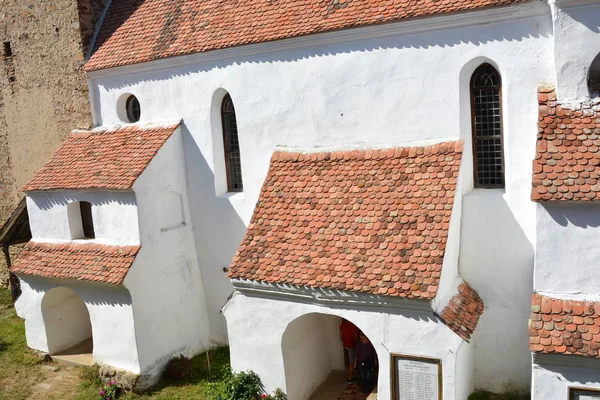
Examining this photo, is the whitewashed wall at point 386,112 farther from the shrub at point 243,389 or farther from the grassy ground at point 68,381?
the shrub at point 243,389

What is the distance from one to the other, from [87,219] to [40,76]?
4420 millimetres

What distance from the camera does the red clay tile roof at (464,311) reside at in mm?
8633

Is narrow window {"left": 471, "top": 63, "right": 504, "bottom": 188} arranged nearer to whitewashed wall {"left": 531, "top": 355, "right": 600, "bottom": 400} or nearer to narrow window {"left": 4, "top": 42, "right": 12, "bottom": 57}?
whitewashed wall {"left": 531, "top": 355, "right": 600, "bottom": 400}

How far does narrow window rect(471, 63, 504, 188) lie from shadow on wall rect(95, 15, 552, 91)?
62cm

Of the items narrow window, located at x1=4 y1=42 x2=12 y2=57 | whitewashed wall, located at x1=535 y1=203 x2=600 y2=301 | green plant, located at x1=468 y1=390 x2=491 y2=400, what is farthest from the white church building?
narrow window, located at x1=4 y1=42 x2=12 y2=57

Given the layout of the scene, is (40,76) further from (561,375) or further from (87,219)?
(561,375)

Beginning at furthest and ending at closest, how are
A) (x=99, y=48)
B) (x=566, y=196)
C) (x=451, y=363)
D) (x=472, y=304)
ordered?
1. (x=99, y=48)
2. (x=472, y=304)
3. (x=451, y=363)
4. (x=566, y=196)

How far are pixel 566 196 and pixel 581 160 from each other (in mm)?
715

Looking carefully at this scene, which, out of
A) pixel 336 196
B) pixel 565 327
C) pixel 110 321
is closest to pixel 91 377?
pixel 110 321

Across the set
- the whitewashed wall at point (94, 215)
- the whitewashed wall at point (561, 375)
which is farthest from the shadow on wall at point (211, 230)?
the whitewashed wall at point (561, 375)

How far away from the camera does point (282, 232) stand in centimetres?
1018

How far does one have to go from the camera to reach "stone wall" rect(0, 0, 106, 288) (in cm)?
1453

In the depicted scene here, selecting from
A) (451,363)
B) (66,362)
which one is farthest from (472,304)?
(66,362)

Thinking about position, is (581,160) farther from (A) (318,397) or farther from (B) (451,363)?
(A) (318,397)
